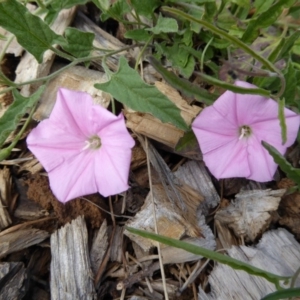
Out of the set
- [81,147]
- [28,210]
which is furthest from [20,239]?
[81,147]

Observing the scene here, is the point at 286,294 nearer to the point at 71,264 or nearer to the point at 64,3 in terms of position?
the point at 71,264

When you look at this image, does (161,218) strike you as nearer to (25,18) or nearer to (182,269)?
(182,269)

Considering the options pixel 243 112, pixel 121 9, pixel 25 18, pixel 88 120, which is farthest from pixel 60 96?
pixel 243 112

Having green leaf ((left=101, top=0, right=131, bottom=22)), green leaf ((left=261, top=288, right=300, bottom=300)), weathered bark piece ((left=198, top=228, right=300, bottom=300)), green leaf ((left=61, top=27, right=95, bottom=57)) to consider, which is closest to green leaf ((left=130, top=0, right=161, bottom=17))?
green leaf ((left=101, top=0, right=131, bottom=22))

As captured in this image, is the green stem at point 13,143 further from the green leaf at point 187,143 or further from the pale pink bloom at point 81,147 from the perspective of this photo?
the green leaf at point 187,143

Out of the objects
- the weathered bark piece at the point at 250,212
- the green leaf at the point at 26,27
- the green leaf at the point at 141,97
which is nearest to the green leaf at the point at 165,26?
the green leaf at the point at 141,97

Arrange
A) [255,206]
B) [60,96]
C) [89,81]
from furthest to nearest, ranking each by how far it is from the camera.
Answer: [89,81] < [255,206] < [60,96]
